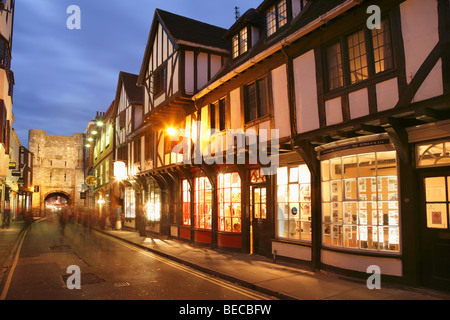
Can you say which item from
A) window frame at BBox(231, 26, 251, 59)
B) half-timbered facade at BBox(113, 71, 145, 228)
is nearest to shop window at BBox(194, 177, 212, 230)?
window frame at BBox(231, 26, 251, 59)

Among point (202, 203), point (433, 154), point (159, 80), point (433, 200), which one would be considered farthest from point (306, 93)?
point (159, 80)

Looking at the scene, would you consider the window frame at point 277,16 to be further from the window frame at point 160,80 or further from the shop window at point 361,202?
the window frame at point 160,80

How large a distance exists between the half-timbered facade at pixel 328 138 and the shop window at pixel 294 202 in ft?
0.13

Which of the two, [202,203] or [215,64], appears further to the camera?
[215,64]

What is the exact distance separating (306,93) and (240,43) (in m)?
5.33

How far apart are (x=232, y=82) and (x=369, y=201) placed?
6.83m

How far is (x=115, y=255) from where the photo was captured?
12836 millimetres

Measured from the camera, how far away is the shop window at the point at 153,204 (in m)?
19.6

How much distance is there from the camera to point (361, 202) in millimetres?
8211

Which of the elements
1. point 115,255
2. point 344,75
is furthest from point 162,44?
point 344,75

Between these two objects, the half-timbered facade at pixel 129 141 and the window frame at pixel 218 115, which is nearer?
the window frame at pixel 218 115

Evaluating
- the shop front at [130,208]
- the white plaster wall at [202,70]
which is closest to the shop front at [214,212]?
the white plaster wall at [202,70]

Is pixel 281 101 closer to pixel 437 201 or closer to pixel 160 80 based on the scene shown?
pixel 437 201
